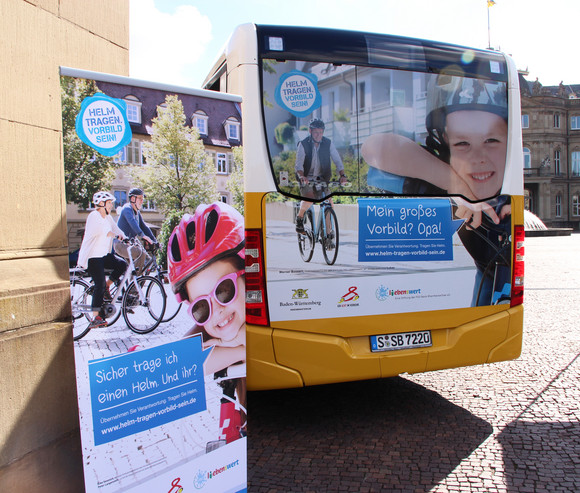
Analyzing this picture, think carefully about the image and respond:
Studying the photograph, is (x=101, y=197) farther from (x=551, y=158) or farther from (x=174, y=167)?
(x=551, y=158)

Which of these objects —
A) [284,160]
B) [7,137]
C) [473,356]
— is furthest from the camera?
[473,356]

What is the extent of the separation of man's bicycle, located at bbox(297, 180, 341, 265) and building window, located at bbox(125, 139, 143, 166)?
1506 mm

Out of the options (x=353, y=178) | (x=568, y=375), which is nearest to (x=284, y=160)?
(x=353, y=178)

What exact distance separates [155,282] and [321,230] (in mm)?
1501

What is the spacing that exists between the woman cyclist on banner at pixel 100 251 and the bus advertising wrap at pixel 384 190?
1.44 metres

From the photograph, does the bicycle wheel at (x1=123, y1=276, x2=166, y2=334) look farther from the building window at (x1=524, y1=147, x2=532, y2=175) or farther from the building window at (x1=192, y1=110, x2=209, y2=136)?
the building window at (x1=524, y1=147, x2=532, y2=175)

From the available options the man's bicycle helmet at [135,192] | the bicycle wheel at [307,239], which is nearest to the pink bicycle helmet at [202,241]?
the man's bicycle helmet at [135,192]

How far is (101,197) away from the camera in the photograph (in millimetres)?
2625

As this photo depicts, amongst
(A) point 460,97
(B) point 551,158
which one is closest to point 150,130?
(A) point 460,97

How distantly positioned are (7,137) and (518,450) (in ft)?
13.2

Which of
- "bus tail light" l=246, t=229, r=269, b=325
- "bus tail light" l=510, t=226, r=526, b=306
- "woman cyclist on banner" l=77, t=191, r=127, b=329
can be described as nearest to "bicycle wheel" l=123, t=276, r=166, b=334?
"woman cyclist on banner" l=77, t=191, r=127, b=329

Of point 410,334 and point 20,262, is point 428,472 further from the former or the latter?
point 20,262

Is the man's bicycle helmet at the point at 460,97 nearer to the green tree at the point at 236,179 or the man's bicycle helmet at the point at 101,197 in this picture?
the green tree at the point at 236,179

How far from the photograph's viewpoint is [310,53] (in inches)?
159
